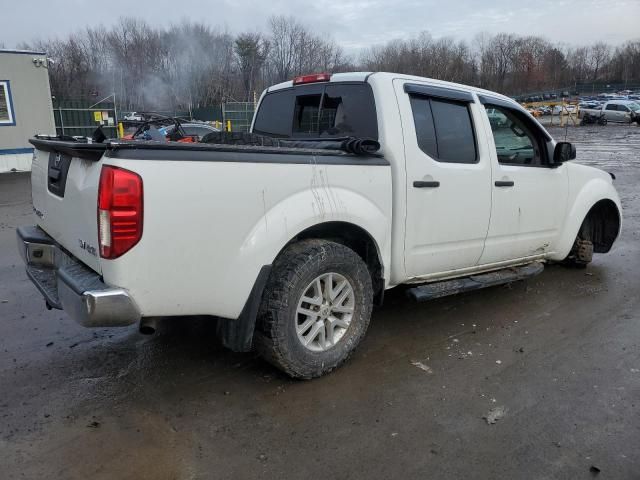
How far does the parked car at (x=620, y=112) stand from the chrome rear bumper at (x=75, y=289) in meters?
46.1

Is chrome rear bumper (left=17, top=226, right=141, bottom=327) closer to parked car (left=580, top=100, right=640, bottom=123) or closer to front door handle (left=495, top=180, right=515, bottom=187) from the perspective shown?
front door handle (left=495, top=180, right=515, bottom=187)

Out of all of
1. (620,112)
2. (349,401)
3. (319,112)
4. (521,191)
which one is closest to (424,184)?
(319,112)

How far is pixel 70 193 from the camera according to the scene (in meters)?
3.01

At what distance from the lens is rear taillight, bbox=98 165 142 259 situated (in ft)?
8.33

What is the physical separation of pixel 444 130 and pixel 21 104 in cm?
1617

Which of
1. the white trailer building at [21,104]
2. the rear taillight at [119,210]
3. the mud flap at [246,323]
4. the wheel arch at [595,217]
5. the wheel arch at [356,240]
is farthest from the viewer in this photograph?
the white trailer building at [21,104]

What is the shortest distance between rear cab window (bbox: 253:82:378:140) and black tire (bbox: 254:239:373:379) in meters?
0.94

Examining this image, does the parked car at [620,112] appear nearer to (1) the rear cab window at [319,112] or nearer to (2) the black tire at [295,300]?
(1) the rear cab window at [319,112]

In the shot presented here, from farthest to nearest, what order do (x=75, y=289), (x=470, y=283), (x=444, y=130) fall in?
(x=470, y=283) → (x=444, y=130) → (x=75, y=289)

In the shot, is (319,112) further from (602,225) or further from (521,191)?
(602,225)

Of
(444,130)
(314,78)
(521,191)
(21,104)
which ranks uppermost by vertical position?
(21,104)

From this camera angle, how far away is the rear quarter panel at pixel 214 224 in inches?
103

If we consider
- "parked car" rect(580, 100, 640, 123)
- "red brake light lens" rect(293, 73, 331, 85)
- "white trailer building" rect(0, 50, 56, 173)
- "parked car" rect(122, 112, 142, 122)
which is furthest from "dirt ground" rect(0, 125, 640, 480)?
"parked car" rect(580, 100, 640, 123)

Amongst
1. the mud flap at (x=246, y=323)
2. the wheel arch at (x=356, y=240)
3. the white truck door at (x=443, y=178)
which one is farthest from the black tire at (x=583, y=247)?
the mud flap at (x=246, y=323)
